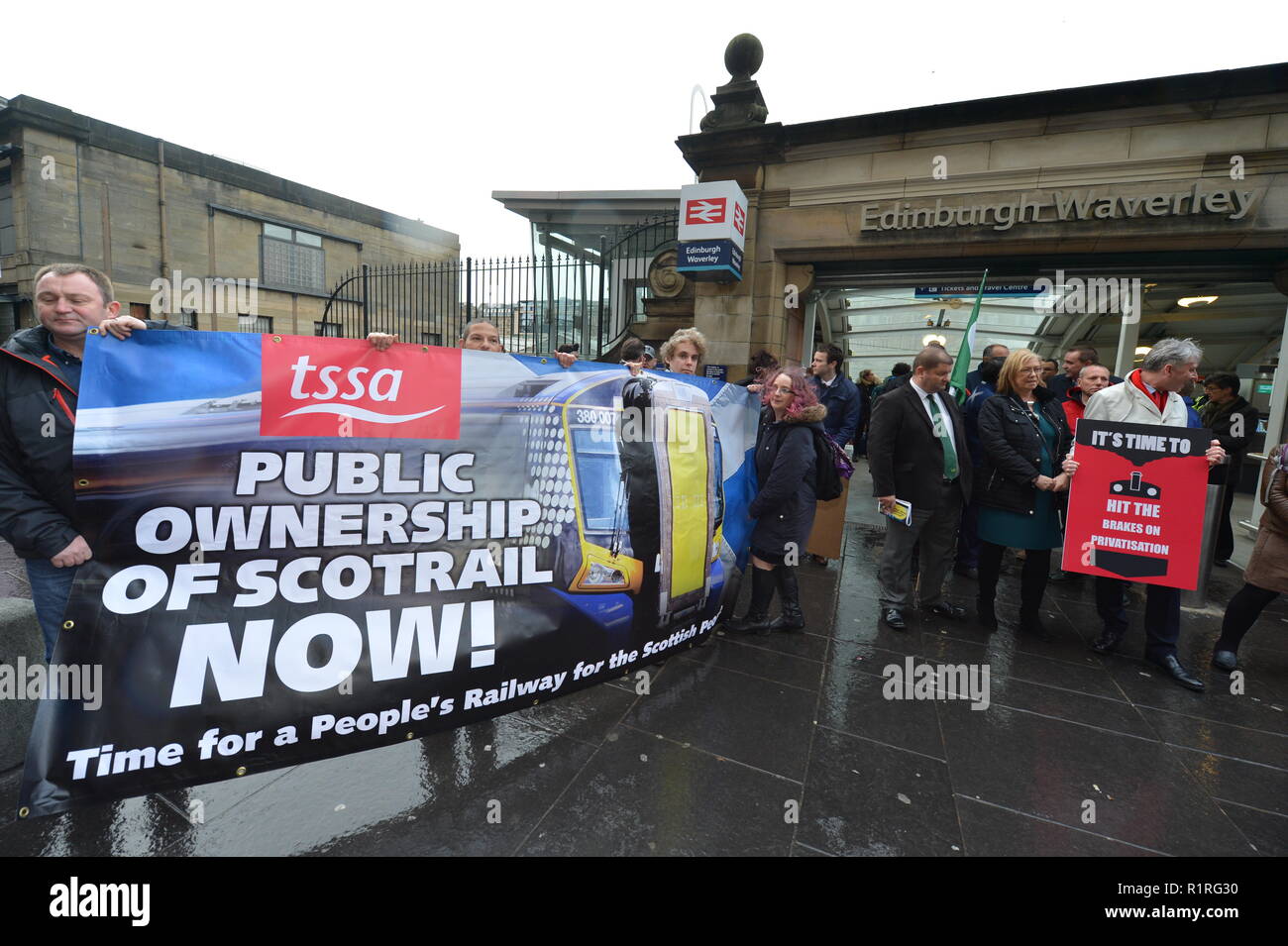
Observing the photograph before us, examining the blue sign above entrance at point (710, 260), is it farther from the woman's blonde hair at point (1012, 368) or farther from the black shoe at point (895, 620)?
the black shoe at point (895, 620)

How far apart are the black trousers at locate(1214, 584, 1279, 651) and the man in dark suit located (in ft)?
5.43

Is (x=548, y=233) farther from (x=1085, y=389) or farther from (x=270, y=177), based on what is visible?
(x=270, y=177)

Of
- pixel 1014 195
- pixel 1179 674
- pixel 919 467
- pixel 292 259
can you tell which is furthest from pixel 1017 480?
pixel 292 259

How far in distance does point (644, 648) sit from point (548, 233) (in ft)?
43.2

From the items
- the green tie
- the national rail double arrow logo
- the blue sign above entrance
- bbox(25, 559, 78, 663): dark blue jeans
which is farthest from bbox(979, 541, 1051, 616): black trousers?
the national rail double arrow logo

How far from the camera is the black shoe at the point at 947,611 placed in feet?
14.7

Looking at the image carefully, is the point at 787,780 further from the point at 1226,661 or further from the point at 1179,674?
the point at 1226,661

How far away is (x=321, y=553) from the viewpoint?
7.22 ft

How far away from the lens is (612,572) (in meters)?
2.91

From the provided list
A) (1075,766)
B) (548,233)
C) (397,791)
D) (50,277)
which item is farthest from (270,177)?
(1075,766)

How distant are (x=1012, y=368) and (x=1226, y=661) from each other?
7.45ft

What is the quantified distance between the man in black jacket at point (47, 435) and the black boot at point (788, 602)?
3547 millimetres

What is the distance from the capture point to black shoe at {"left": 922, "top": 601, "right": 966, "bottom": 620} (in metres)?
4.49

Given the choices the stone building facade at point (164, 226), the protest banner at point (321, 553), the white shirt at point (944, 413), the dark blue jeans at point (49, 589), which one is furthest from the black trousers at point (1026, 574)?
the stone building facade at point (164, 226)
